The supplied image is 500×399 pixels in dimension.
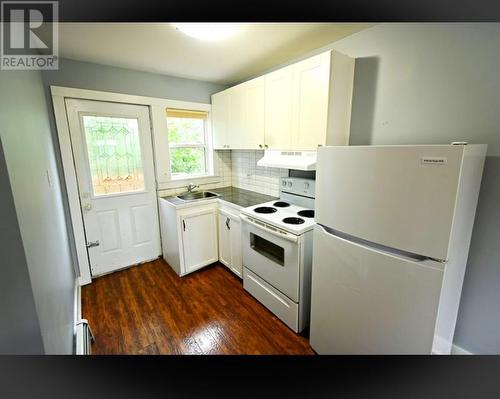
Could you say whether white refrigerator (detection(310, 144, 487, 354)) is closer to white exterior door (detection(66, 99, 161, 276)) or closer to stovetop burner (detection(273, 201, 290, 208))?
stovetop burner (detection(273, 201, 290, 208))

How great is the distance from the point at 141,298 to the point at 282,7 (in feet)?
8.48

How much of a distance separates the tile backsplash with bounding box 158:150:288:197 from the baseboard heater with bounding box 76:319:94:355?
1548 mm

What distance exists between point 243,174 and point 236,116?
871mm

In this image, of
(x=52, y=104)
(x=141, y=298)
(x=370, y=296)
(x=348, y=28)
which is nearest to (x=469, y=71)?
(x=348, y=28)

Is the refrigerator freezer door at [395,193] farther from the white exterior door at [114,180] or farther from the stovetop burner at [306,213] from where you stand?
the white exterior door at [114,180]

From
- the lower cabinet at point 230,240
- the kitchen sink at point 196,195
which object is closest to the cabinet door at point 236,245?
the lower cabinet at point 230,240

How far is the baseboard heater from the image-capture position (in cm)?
151

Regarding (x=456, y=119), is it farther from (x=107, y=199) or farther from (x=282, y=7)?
(x=107, y=199)

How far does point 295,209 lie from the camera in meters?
2.21

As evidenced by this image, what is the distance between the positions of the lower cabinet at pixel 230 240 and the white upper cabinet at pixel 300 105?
2.72ft

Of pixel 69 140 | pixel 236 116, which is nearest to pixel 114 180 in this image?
pixel 69 140

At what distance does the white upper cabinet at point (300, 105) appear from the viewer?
5.51 ft

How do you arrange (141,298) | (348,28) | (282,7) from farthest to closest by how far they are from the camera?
(141,298)
(348,28)
(282,7)

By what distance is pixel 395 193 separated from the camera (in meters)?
1.09
